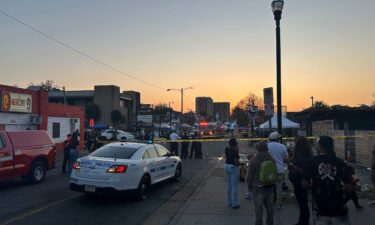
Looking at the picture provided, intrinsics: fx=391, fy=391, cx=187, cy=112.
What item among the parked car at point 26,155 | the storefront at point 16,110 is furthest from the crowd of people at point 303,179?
the storefront at point 16,110

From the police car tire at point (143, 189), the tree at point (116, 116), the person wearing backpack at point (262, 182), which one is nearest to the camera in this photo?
the person wearing backpack at point (262, 182)

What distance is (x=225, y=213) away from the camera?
28.9 ft

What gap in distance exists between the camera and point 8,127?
2633 centimetres

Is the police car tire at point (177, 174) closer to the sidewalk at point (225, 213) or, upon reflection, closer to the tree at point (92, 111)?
the sidewalk at point (225, 213)

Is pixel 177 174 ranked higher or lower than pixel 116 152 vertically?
lower

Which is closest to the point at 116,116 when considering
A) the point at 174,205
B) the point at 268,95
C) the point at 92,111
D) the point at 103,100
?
the point at 92,111

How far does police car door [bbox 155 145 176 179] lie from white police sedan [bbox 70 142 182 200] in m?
0.54

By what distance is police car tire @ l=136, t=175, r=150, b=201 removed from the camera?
1027cm

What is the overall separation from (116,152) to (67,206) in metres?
1.93

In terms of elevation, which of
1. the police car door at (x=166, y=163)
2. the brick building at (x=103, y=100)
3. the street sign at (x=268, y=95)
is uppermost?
the brick building at (x=103, y=100)

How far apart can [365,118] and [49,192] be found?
78.9 ft

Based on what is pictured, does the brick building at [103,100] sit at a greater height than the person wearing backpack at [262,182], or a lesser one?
greater

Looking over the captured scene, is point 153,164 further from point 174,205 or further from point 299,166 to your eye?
point 299,166

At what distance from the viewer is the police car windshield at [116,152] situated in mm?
10445
